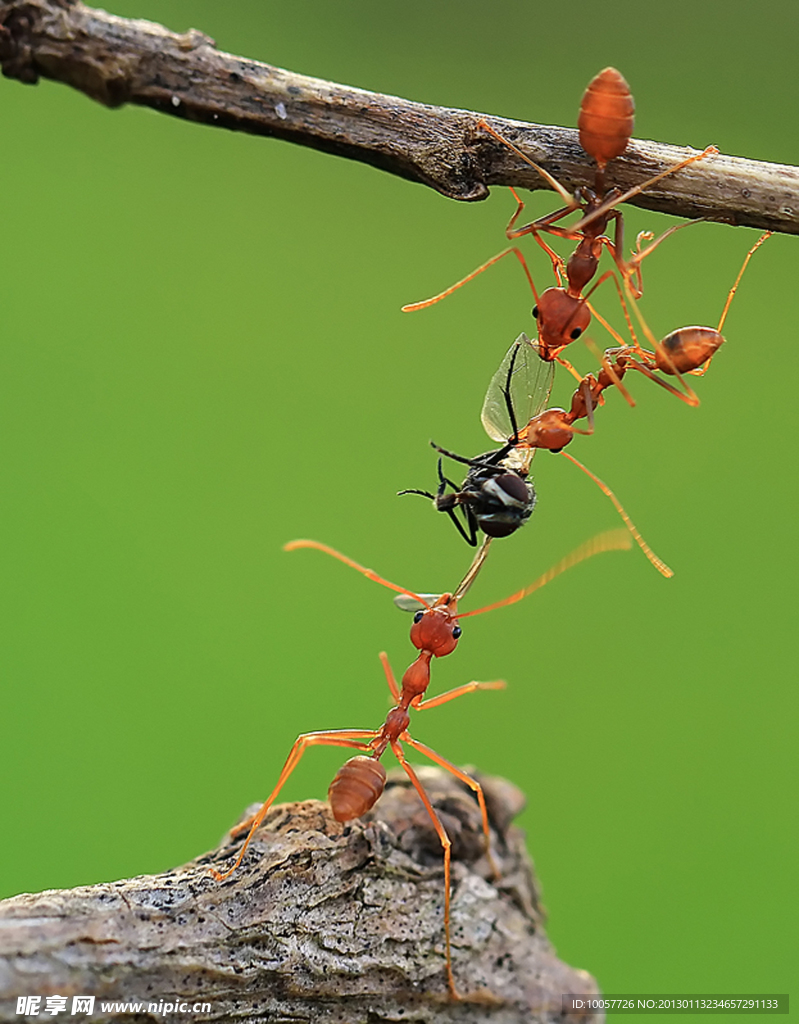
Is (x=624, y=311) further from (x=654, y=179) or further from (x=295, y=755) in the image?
(x=295, y=755)

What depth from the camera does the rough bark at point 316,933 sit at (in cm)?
192

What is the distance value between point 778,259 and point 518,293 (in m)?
1.89

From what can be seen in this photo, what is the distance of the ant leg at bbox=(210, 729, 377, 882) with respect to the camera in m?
2.25

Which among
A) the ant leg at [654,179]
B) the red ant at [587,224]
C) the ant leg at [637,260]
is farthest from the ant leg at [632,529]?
the ant leg at [654,179]

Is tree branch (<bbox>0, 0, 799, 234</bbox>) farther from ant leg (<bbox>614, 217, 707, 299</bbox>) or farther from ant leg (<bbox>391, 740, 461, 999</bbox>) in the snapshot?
ant leg (<bbox>391, 740, 461, 999</bbox>)

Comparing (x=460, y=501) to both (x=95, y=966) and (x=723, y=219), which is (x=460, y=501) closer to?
(x=723, y=219)

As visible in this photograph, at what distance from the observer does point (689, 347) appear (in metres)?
2.76

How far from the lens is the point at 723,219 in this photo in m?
2.35

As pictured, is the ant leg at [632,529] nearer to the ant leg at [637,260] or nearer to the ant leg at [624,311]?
the ant leg at [624,311]

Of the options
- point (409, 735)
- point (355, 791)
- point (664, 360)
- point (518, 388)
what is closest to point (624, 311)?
point (664, 360)

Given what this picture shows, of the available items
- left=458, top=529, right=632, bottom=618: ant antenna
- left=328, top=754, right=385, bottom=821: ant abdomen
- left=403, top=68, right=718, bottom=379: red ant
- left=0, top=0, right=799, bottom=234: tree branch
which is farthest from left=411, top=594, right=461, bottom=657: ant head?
left=0, top=0, right=799, bottom=234: tree branch

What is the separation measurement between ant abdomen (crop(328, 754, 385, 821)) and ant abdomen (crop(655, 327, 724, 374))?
137 centimetres

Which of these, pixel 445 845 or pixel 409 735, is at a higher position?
pixel 409 735

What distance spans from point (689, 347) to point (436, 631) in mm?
1098
